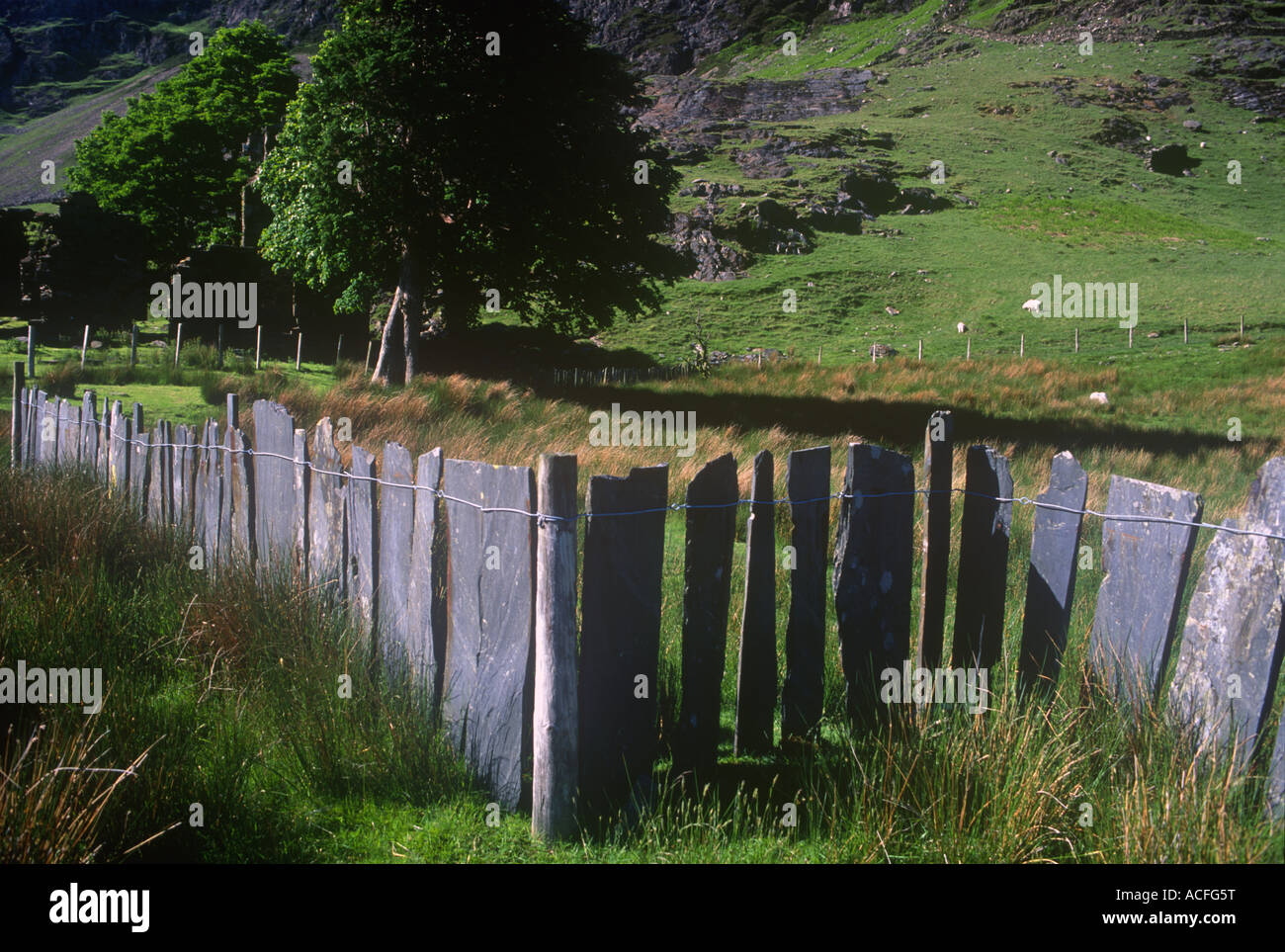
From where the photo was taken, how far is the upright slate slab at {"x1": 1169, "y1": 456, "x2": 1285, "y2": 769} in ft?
8.98

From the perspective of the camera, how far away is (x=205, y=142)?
43.5 metres

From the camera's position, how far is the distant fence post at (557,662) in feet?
10.4

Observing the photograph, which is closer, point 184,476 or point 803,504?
point 803,504

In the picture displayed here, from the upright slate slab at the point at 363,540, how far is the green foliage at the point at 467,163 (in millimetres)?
18258

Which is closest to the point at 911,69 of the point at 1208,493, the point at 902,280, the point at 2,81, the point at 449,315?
the point at 902,280

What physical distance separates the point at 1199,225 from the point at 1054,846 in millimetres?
67328

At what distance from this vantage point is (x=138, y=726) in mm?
3391

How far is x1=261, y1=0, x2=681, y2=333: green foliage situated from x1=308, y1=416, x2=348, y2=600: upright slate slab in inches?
701
